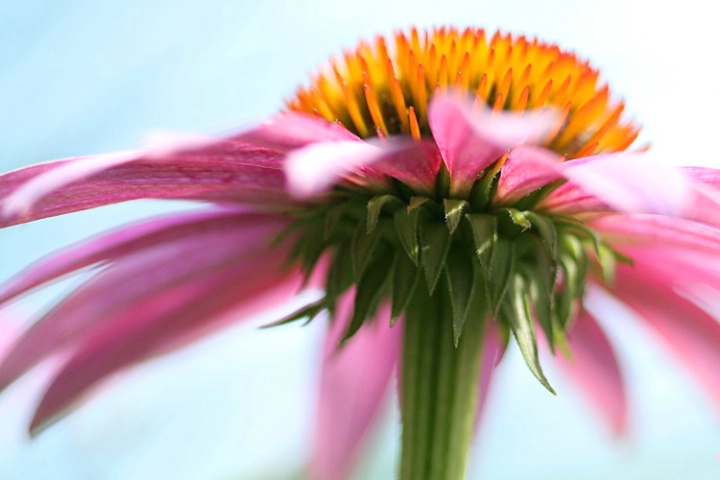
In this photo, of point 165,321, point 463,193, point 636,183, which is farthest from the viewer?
point 165,321

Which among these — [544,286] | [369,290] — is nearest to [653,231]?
[544,286]

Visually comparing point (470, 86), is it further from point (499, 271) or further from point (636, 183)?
point (636, 183)

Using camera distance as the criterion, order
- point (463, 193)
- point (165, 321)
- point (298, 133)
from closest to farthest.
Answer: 1. point (298, 133)
2. point (463, 193)
3. point (165, 321)

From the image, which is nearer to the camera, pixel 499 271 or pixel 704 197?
pixel 704 197

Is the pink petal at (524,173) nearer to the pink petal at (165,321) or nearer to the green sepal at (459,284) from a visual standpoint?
the green sepal at (459,284)

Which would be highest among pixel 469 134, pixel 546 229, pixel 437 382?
pixel 469 134

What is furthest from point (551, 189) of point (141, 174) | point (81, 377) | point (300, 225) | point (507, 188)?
point (81, 377)
